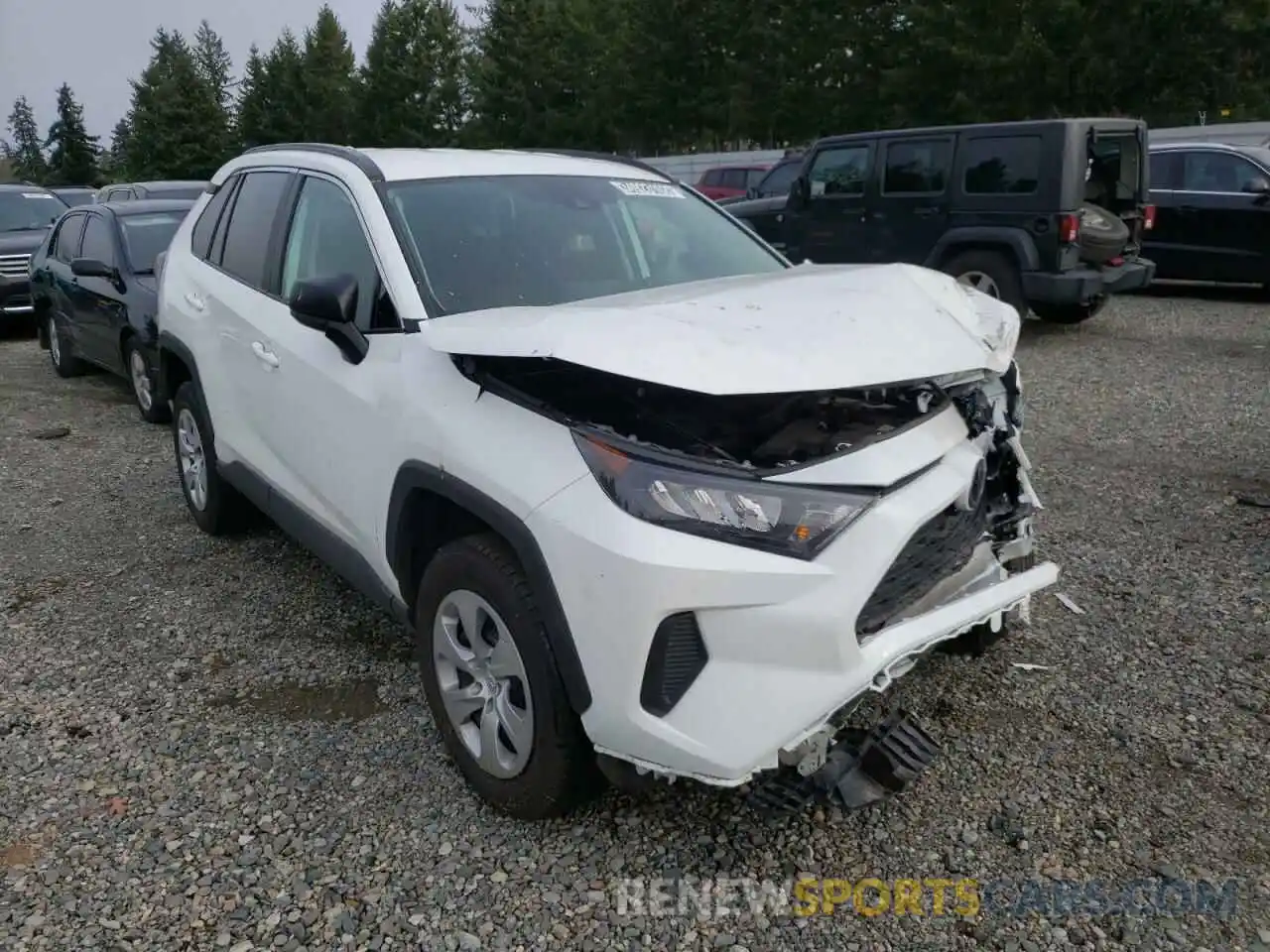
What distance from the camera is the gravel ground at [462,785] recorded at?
8.41 feet

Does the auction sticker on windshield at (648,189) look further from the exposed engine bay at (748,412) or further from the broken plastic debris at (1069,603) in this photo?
the broken plastic debris at (1069,603)

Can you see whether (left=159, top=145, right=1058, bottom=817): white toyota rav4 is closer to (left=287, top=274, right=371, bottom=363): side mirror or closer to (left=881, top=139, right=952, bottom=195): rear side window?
(left=287, top=274, right=371, bottom=363): side mirror

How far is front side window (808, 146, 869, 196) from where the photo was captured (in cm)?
1077

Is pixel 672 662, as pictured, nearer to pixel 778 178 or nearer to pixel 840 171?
pixel 840 171

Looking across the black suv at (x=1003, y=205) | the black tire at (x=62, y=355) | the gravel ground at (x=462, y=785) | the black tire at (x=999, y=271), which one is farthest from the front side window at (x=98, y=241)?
the black tire at (x=999, y=271)

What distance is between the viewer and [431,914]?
8.50 ft

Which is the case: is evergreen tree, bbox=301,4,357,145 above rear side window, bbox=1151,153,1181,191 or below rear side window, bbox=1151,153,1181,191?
above

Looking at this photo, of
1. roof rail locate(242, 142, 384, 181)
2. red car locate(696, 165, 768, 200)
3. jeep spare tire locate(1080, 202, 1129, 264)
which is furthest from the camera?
red car locate(696, 165, 768, 200)

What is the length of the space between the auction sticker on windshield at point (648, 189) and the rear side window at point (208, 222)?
73.7 inches

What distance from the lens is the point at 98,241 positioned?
8.48 m

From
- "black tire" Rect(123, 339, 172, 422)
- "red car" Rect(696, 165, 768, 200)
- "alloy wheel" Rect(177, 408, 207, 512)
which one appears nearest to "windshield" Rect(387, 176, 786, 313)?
"alloy wheel" Rect(177, 408, 207, 512)

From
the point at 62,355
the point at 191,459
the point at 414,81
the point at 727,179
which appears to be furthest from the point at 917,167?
the point at 414,81

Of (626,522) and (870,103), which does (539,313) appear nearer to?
(626,522)

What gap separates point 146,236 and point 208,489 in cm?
414
